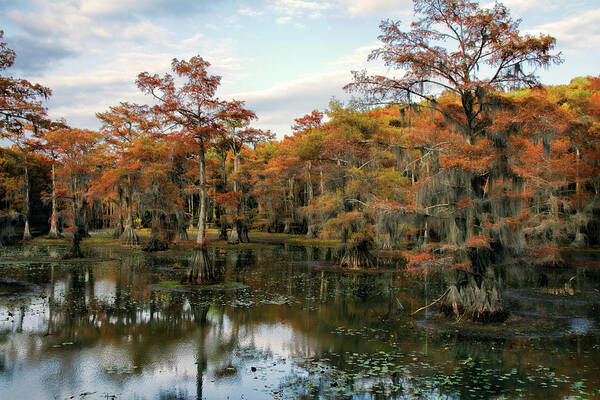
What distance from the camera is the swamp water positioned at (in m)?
7.32

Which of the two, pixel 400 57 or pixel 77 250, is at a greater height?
pixel 400 57

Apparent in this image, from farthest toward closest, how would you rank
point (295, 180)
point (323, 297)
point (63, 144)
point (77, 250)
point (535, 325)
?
point (295, 180), point (63, 144), point (77, 250), point (323, 297), point (535, 325)

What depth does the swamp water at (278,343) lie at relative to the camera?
7.32 meters

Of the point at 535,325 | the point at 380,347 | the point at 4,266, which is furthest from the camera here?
the point at 4,266

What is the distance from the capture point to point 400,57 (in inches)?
507

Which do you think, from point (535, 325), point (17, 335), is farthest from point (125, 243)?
point (535, 325)

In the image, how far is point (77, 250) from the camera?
25797 mm

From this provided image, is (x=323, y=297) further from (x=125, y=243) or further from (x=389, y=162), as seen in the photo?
(x=125, y=243)

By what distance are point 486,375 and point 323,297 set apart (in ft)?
27.2

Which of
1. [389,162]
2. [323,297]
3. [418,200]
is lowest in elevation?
[323,297]

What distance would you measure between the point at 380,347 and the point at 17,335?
27.1 feet

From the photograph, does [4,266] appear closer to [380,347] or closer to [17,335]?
[17,335]

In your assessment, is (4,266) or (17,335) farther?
(4,266)

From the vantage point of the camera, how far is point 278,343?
10055 mm
